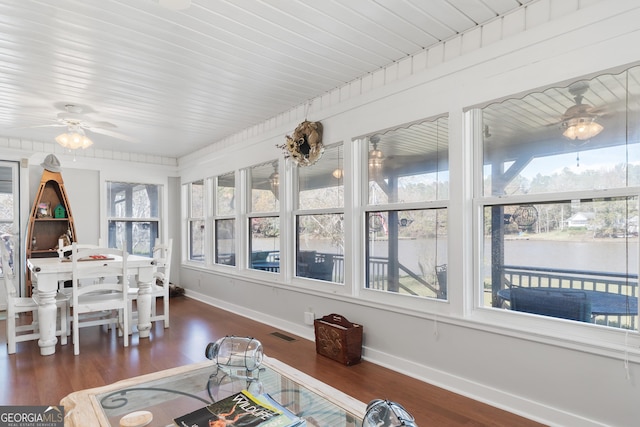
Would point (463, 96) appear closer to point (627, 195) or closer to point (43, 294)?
point (627, 195)

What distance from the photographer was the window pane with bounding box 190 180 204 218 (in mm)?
6637

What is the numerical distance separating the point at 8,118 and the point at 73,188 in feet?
5.73

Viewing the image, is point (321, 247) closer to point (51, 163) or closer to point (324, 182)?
point (324, 182)

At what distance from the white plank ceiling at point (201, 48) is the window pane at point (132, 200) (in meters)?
2.29

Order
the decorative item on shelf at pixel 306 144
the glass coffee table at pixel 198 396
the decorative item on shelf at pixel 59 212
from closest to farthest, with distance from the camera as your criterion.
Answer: the glass coffee table at pixel 198 396 < the decorative item on shelf at pixel 306 144 < the decorative item on shelf at pixel 59 212

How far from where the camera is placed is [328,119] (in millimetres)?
3930

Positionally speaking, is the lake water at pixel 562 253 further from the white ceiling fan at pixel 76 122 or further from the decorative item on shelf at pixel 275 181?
the white ceiling fan at pixel 76 122

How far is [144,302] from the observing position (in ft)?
13.8

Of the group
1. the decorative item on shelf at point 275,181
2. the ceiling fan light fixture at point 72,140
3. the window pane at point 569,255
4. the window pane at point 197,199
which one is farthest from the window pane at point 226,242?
the window pane at point 569,255

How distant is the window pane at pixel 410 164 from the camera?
10.0 feet

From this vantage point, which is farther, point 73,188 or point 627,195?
point 73,188

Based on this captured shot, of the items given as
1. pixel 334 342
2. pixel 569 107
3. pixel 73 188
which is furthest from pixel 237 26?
pixel 73 188

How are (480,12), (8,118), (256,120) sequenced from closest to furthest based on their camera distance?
(480,12), (8,118), (256,120)

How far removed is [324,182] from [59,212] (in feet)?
14.5
